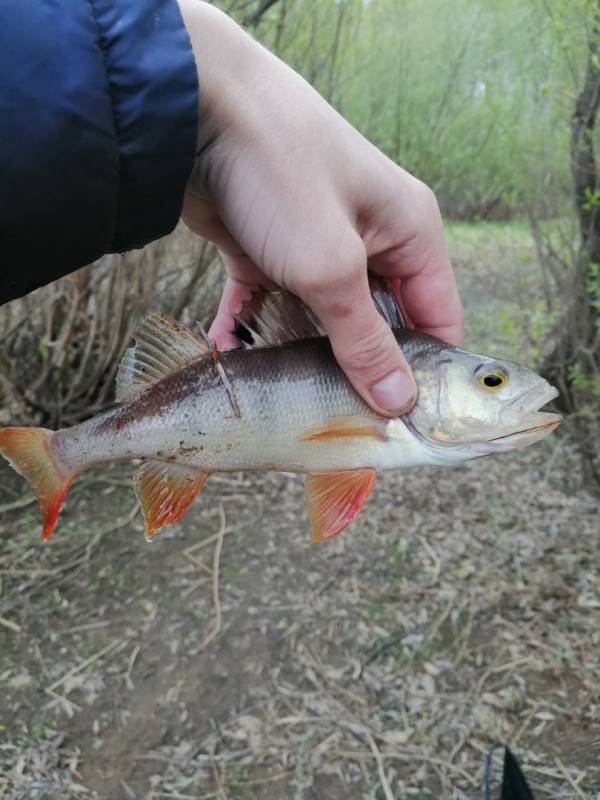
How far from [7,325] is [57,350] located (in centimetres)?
35

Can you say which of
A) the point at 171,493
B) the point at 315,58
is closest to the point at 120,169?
the point at 171,493

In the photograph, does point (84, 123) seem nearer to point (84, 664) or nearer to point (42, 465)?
point (42, 465)

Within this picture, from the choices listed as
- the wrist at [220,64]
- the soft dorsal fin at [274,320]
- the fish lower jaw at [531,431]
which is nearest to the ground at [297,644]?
the fish lower jaw at [531,431]

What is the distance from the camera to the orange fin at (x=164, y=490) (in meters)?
1.65

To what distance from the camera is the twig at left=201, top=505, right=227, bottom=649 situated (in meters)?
3.54

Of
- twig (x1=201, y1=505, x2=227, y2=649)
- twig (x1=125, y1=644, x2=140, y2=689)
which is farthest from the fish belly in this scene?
twig (x1=201, y1=505, x2=227, y2=649)

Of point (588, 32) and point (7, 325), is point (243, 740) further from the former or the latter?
point (588, 32)

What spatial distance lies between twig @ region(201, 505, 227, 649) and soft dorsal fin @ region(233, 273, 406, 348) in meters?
2.31

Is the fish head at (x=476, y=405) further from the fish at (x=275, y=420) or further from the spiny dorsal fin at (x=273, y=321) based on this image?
the spiny dorsal fin at (x=273, y=321)

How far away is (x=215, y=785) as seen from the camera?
287 cm

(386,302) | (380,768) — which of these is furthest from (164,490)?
(380,768)

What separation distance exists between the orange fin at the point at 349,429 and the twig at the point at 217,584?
227 cm

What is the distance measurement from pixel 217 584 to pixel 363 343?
267 centimetres

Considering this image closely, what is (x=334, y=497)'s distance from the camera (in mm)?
1631
